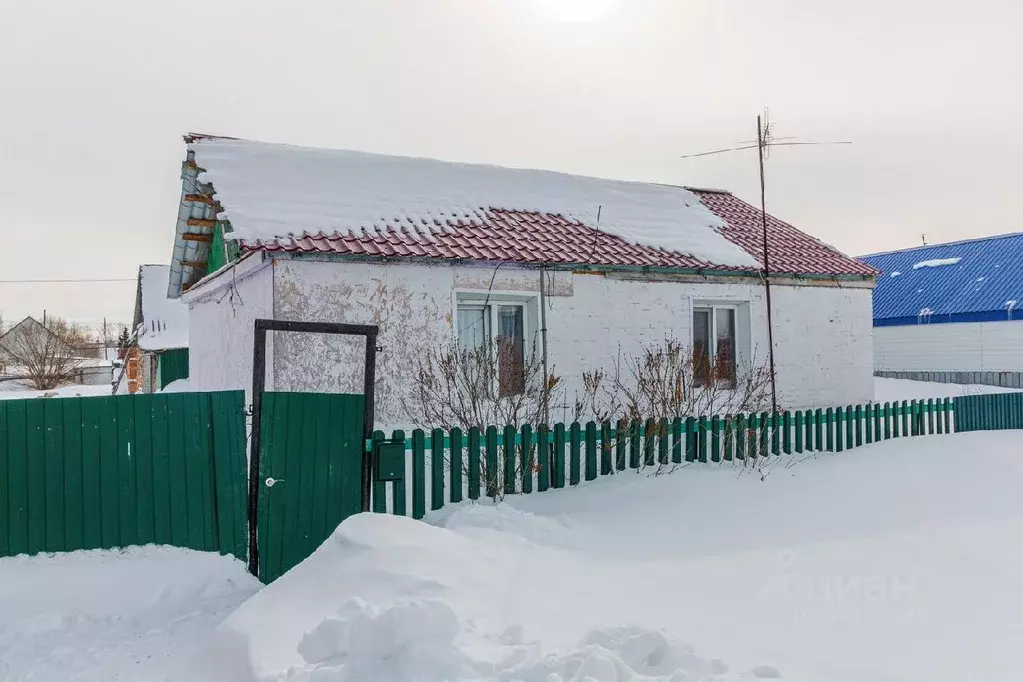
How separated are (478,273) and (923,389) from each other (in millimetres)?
18643

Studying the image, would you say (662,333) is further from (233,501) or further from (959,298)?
(959,298)

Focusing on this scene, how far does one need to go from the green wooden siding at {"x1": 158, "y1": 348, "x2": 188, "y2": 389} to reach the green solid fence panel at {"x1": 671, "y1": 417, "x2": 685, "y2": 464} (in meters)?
19.4

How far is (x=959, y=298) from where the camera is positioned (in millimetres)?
23922

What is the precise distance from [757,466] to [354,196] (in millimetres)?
6405

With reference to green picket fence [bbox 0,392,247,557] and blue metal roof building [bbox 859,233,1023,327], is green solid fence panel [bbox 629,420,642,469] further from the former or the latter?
blue metal roof building [bbox 859,233,1023,327]

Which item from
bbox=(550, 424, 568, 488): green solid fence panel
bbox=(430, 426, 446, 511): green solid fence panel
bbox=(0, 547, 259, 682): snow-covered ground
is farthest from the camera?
bbox=(550, 424, 568, 488): green solid fence panel

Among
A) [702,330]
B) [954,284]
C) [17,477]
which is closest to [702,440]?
[702,330]

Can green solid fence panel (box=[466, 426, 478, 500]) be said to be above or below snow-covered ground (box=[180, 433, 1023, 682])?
above

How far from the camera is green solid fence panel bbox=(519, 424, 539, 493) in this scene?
23.3 ft

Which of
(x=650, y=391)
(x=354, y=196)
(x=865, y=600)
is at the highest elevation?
(x=354, y=196)

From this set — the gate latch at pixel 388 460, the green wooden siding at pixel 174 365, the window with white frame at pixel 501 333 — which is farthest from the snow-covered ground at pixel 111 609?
the green wooden siding at pixel 174 365

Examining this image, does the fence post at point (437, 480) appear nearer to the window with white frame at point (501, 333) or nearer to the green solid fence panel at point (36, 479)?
the window with white frame at point (501, 333)

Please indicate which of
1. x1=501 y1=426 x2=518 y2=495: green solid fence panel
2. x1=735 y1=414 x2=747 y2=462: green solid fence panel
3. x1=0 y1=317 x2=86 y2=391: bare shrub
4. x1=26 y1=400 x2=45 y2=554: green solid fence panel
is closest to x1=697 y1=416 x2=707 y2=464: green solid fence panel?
x1=735 y1=414 x2=747 y2=462: green solid fence panel

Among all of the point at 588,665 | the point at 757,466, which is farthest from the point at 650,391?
the point at 588,665
